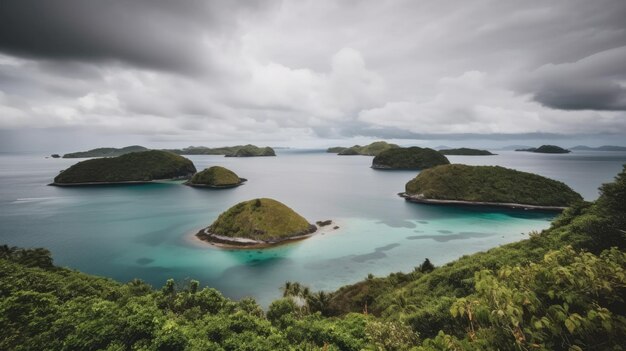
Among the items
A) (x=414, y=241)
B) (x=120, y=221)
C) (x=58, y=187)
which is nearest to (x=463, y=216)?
(x=414, y=241)

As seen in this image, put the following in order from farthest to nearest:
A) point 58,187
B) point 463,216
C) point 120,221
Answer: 1. point 58,187
2. point 463,216
3. point 120,221

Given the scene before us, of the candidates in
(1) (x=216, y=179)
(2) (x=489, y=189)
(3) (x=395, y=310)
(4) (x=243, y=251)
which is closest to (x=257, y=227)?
(4) (x=243, y=251)

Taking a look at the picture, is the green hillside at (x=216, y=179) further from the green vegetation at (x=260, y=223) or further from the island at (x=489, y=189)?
the island at (x=489, y=189)

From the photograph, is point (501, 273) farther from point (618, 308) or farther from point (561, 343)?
point (618, 308)

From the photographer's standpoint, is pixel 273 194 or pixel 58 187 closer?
pixel 273 194

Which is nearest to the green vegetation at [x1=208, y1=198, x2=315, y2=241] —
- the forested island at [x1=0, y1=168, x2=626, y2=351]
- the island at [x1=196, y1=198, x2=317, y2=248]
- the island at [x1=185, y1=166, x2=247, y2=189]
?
the island at [x1=196, y1=198, x2=317, y2=248]

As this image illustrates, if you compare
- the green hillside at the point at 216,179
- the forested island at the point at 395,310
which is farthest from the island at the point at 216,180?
the forested island at the point at 395,310

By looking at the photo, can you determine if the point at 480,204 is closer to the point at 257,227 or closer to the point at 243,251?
the point at 257,227

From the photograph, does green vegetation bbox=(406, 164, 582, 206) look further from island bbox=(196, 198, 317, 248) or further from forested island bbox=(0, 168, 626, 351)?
forested island bbox=(0, 168, 626, 351)
